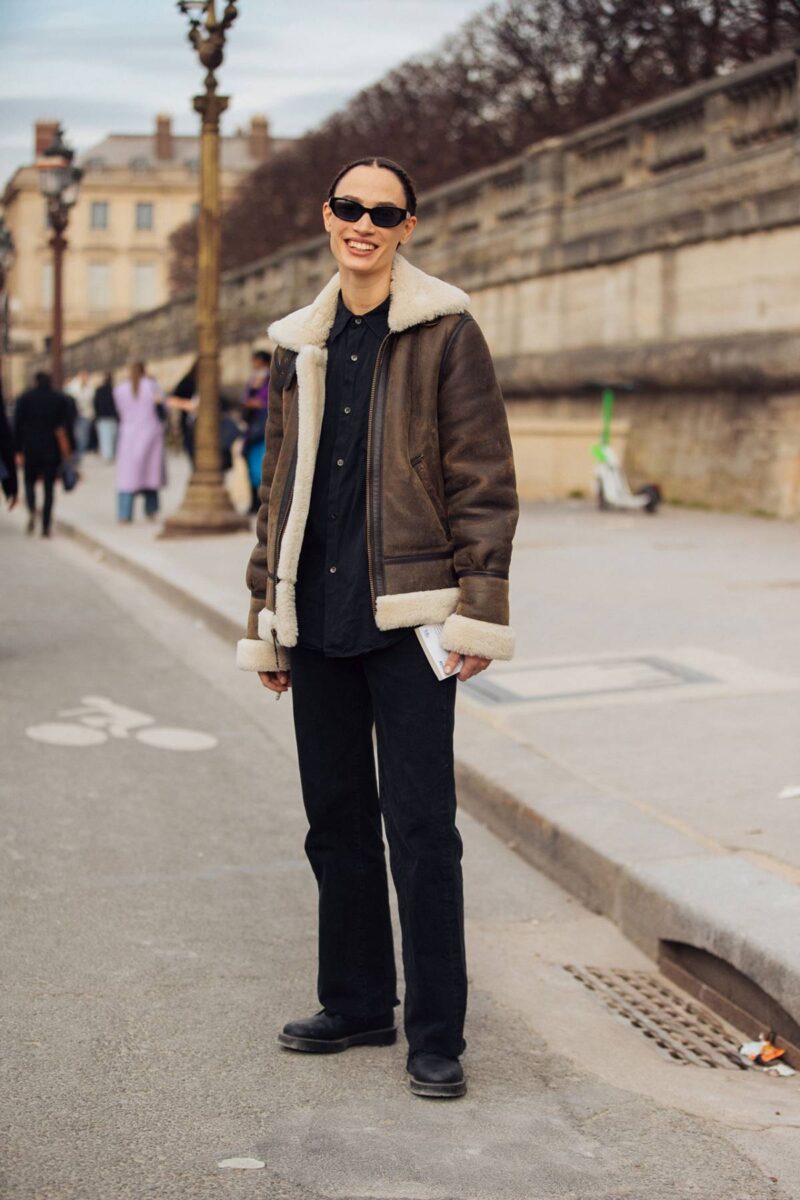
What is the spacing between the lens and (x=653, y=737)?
275 inches

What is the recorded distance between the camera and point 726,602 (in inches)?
424

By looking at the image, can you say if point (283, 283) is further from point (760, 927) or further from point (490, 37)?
point (760, 927)

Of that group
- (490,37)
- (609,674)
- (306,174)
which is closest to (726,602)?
(609,674)

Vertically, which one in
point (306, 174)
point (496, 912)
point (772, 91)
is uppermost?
point (306, 174)

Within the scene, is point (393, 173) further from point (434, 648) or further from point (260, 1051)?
point (260, 1051)

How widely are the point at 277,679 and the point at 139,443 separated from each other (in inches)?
614

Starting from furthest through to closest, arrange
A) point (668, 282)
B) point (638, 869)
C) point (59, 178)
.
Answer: point (59, 178)
point (668, 282)
point (638, 869)

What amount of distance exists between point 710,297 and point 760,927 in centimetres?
1404

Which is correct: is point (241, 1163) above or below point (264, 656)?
below

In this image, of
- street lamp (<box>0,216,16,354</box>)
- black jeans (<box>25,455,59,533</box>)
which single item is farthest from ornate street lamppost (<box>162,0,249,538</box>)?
street lamp (<box>0,216,16,354</box>)

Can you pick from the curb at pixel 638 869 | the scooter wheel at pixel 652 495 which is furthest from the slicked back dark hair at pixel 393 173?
the scooter wheel at pixel 652 495

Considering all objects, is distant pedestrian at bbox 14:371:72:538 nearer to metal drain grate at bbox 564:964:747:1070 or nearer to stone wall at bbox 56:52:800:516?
stone wall at bbox 56:52:800:516

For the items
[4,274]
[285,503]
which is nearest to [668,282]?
[285,503]

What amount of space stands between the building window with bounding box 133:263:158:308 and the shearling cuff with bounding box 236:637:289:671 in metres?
118
